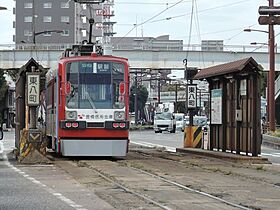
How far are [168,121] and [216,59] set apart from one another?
42.5 feet

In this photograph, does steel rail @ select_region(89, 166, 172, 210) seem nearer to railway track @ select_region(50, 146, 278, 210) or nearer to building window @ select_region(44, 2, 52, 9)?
railway track @ select_region(50, 146, 278, 210)

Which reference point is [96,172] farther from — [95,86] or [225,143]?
[225,143]

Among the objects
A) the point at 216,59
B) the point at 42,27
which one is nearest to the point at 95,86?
the point at 216,59

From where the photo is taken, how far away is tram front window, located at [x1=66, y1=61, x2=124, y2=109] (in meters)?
25.5

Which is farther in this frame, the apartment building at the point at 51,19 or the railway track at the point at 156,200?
the apartment building at the point at 51,19

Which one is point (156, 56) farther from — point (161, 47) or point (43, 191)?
point (43, 191)

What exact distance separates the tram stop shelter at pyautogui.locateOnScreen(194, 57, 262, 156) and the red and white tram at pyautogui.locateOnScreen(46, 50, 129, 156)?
4.35 metres

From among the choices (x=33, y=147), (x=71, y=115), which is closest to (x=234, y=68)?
(x=71, y=115)

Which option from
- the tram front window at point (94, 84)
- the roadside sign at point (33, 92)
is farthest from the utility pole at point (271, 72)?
the roadside sign at point (33, 92)

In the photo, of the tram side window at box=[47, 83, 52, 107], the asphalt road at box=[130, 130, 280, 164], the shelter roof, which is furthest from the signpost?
the tram side window at box=[47, 83, 52, 107]

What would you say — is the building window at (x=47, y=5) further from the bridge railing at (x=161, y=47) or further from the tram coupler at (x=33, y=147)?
the tram coupler at (x=33, y=147)

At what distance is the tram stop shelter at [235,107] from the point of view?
2630cm

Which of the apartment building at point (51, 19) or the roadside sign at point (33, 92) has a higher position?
the apartment building at point (51, 19)

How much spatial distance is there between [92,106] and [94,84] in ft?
2.58
